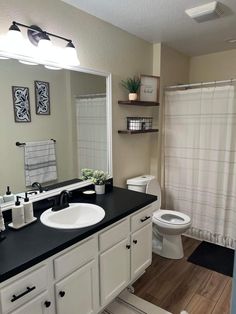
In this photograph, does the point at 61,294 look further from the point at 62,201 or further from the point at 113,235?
the point at 62,201

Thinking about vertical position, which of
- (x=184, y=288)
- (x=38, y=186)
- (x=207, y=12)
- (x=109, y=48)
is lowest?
(x=184, y=288)

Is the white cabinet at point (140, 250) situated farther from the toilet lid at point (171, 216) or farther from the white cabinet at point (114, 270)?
the toilet lid at point (171, 216)

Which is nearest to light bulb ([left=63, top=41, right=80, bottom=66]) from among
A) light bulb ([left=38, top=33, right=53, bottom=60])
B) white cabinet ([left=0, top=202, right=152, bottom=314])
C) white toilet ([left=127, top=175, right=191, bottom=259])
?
light bulb ([left=38, top=33, right=53, bottom=60])

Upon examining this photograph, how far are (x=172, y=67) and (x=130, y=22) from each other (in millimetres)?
1055

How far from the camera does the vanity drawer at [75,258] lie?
1.30 metres

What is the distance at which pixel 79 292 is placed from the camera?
1431mm

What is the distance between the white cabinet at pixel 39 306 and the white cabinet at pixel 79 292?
0.06 m

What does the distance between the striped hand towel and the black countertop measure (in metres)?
0.20

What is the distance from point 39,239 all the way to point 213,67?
3.16m

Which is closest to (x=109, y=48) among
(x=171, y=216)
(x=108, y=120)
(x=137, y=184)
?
(x=108, y=120)

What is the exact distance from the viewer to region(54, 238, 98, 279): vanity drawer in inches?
51.2

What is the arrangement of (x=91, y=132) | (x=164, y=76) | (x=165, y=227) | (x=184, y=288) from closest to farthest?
(x=184, y=288) → (x=91, y=132) → (x=165, y=227) → (x=164, y=76)

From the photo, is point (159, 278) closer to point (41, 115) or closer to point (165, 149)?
point (165, 149)

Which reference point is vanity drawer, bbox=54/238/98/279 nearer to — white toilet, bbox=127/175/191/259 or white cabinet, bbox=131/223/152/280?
white cabinet, bbox=131/223/152/280
